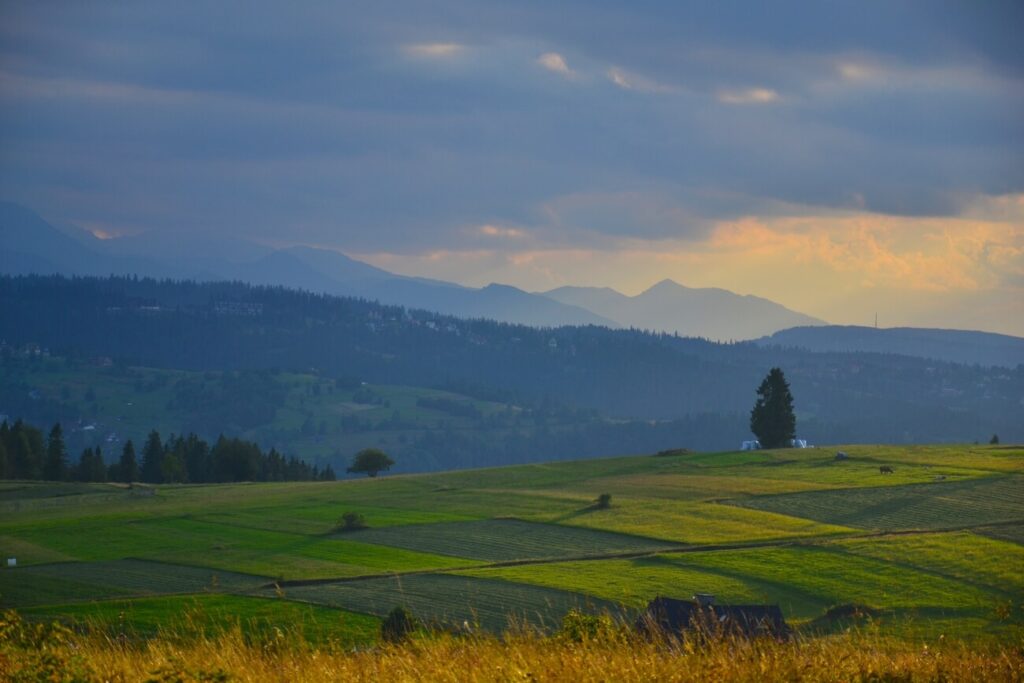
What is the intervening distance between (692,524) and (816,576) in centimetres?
1876

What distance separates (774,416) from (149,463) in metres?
78.1

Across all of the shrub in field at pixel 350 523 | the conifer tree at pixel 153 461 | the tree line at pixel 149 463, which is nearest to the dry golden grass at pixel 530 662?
the shrub in field at pixel 350 523

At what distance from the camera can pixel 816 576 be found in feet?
177

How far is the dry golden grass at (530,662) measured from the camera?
1019cm

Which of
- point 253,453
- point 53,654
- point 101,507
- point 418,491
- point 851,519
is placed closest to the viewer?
point 53,654

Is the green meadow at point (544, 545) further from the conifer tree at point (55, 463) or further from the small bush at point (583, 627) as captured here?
the conifer tree at point (55, 463)

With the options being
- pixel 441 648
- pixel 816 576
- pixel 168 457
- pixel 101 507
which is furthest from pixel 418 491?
pixel 441 648

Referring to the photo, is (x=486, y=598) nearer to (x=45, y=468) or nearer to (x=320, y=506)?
(x=320, y=506)

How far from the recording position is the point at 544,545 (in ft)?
218

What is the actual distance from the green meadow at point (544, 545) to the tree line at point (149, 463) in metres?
19.0

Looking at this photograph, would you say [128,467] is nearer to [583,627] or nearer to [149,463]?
[149,463]

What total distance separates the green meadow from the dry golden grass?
1706 centimetres

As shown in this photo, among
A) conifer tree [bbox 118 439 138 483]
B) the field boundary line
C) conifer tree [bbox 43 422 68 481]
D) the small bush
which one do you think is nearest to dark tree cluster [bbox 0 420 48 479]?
conifer tree [bbox 43 422 68 481]

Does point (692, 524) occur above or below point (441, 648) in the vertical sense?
below
